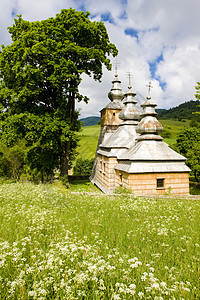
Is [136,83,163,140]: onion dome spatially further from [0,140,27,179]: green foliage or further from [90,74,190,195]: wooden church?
[0,140,27,179]: green foliage

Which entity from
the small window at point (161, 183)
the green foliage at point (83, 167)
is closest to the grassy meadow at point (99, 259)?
the small window at point (161, 183)

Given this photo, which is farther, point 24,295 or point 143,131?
point 143,131

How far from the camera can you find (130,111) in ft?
86.3

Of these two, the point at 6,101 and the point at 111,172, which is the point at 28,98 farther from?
the point at 111,172

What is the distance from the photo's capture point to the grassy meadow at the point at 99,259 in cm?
295

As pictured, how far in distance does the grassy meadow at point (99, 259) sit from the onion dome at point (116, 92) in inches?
1055

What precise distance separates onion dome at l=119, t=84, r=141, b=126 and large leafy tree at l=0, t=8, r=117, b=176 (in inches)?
240

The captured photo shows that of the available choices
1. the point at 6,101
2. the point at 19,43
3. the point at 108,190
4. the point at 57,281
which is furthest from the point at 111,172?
Result: the point at 57,281

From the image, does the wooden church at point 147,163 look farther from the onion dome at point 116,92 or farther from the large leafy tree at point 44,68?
the onion dome at point 116,92

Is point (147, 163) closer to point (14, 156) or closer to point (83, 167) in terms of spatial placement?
point (14, 156)

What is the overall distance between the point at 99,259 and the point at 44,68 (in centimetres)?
2017

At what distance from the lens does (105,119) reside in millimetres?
31828

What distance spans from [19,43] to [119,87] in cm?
1810


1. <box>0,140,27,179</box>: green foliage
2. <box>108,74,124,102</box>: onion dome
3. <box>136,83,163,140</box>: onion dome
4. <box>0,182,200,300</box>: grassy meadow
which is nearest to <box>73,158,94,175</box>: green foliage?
<box>108,74,124,102</box>: onion dome
